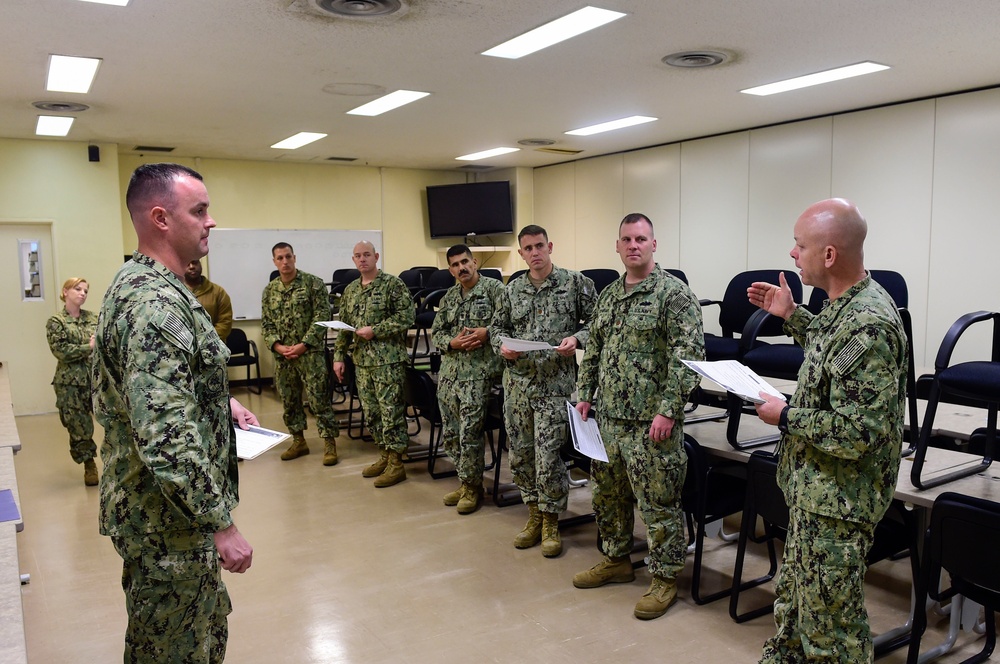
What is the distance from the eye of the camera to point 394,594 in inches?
136

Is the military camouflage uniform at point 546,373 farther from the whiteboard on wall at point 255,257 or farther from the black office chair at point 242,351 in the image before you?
the whiteboard on wall at point 255,257

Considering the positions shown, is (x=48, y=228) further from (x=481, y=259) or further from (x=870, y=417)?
(x=870, y=417)

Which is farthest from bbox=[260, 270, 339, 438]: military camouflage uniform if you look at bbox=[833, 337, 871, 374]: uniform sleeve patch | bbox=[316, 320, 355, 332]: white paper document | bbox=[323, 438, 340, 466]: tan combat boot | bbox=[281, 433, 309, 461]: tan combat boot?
bbox=[833, 337, 871, 374]: uniform sleeve patch

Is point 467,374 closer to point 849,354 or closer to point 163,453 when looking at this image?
point 849,354

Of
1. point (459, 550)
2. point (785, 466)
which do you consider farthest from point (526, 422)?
point (785, 466)

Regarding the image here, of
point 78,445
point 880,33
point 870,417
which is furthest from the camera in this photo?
point 78,445

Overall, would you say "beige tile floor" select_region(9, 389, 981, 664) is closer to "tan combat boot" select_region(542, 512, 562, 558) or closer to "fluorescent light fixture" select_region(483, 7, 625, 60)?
"tan combat boot" select_region(542, 512, 562, 558)

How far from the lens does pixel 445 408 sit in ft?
15.3

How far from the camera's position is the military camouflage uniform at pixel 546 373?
3.86 m

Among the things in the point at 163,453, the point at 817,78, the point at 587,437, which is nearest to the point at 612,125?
the point at 817,78

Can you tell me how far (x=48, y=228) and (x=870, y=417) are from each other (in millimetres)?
8179

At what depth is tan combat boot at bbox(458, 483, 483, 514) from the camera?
14.9ft

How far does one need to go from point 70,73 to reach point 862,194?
602 centimetres

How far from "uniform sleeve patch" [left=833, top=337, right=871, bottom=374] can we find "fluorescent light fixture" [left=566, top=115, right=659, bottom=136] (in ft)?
15.7
